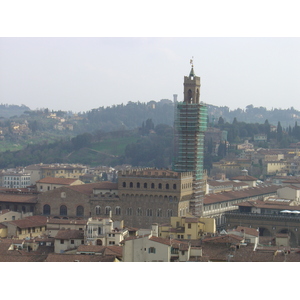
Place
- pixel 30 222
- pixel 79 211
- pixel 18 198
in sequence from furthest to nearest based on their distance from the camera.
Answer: pixel 18 198 → pixel 79 211 → pixel 30 222

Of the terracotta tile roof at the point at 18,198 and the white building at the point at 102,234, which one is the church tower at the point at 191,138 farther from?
the white building at the point at 102,234

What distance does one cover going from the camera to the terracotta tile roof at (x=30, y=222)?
3722 cm

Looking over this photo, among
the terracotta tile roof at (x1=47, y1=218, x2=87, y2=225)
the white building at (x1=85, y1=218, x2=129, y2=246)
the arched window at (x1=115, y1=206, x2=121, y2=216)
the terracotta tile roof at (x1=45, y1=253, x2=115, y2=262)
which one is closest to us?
the terracotta tile roof at (x1=45, y1=253, x2=115, y2=262)

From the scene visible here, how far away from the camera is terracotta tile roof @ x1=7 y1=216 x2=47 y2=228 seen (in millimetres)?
37219

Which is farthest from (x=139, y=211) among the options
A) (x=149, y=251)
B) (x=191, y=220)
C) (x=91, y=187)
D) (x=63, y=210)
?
(x=149, y=251)

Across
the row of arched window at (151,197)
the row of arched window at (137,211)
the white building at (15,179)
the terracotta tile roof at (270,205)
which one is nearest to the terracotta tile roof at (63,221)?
the row of arched window at (137,211)

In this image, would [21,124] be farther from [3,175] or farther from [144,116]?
[3,175]

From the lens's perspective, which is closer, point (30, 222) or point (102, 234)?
point (102, 234)

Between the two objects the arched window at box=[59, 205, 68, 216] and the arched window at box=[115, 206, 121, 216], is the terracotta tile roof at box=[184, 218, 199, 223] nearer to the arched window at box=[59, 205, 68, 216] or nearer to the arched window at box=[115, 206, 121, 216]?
the arched window at box=[115, 206, 121, 216]

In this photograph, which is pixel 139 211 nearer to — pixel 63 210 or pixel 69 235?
pixel 63 210

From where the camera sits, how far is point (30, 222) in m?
38.1

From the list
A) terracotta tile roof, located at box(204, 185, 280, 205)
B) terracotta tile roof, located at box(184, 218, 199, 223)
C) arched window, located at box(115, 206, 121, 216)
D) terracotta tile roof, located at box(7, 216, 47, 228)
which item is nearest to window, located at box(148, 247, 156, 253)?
terracotta tile roof, located at box(184, 218, 199, 223)
